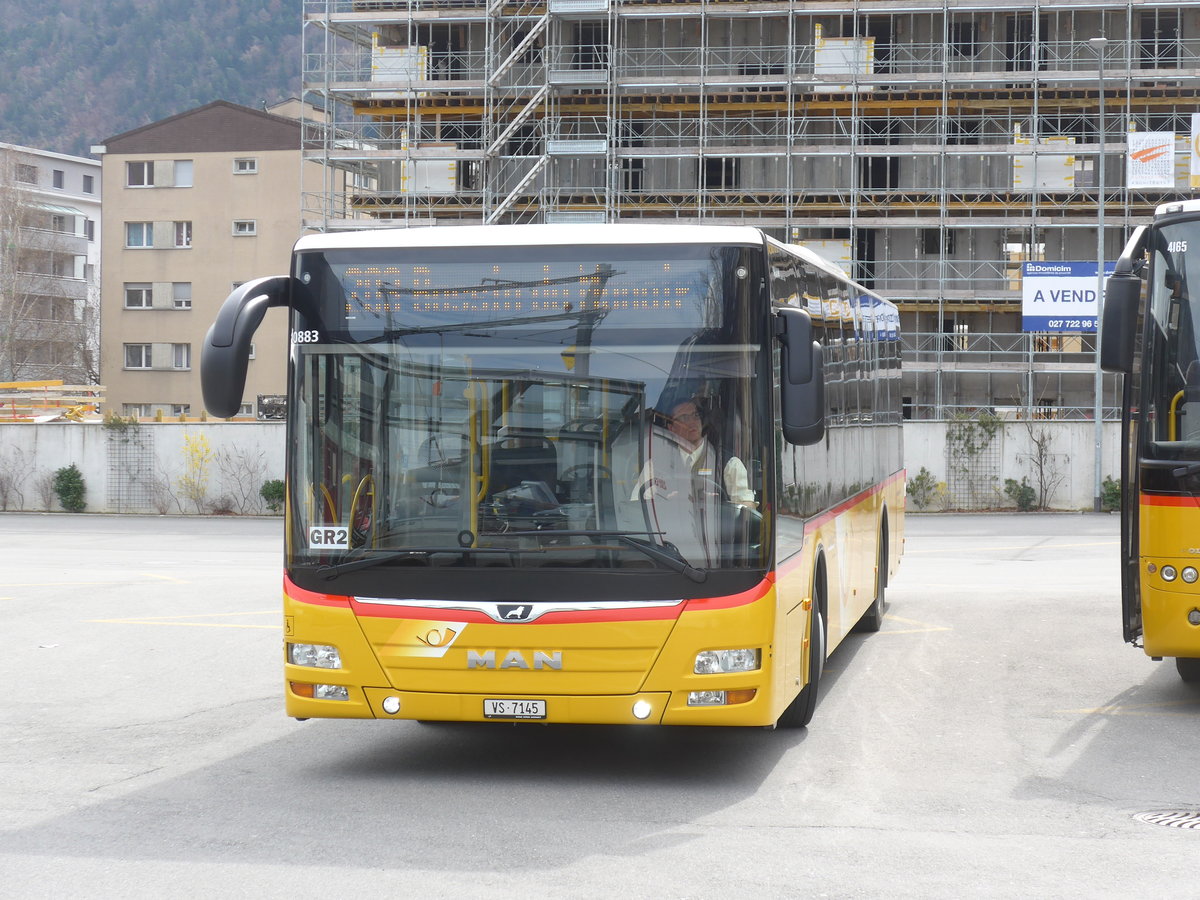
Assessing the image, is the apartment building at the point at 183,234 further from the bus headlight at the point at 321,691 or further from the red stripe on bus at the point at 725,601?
the red stripe on bus at the point at 725,601

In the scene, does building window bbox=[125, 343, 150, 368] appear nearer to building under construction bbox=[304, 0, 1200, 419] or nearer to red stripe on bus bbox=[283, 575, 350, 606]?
building under construction bbox=[304, 0, 1200, 419]

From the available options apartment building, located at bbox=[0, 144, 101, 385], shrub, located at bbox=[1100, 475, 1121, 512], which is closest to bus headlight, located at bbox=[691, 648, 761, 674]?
shrub, located at bbox=[1100, 475, 1121, 512]

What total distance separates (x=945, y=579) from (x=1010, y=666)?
325 inches

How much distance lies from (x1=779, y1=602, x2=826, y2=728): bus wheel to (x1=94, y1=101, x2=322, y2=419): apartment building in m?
64.9

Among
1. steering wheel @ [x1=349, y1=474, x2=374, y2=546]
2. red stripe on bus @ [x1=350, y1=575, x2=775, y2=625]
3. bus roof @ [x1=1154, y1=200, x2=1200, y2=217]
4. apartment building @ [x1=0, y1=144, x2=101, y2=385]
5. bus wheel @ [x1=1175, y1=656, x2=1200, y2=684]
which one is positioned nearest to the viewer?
red stripe on bus @ [x1=350, y1=575, x2=775, y2=625]

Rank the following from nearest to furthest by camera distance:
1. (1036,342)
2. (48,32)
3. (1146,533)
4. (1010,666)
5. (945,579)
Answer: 1. (1146,533)
2. (1010,666)
3. (945,579)
4. (1036,342)
5. (48,32)

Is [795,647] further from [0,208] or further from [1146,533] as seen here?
[0,208]

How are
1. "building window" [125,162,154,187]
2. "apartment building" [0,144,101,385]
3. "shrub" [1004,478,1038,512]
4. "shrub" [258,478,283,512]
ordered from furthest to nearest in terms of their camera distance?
1. "apartment building" [0,144,101,385]
2. "building window" [125,162,154,187]
3. "shrub" [258,478,283,512]
4. "shrub" [1004,478,1038,512]

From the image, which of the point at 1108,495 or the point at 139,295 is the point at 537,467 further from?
A: the point at 139,295

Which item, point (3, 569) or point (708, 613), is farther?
point (3, 569)

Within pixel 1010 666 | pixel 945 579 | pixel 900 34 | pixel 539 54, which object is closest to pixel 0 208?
pixel 539 54

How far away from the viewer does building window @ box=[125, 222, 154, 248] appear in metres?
74.7

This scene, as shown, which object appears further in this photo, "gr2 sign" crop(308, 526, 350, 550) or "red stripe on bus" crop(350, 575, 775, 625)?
"gr2 sign" crop(308, 526, 350, 550)

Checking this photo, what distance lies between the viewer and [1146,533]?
1048cm
